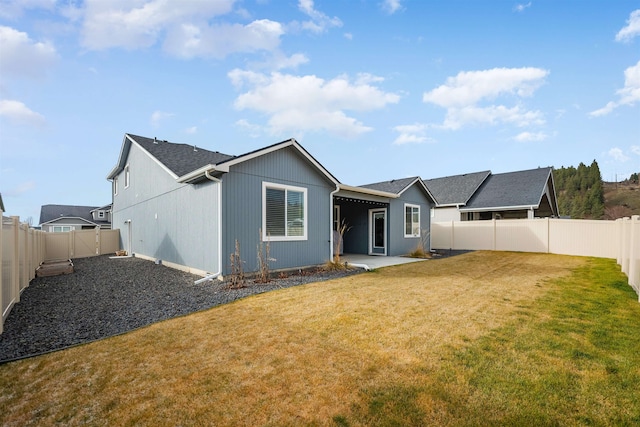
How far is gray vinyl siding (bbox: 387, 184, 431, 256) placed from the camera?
13539 mm

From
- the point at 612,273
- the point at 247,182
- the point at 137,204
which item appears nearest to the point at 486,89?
the point at 612,273

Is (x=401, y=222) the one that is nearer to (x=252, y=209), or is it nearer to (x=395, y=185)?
(x=395, y=185)

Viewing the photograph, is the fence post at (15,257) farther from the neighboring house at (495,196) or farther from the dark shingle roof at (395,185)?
Result: the neighboring house at (495,196)

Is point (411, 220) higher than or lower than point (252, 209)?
lower

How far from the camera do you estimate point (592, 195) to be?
4219 centimetres

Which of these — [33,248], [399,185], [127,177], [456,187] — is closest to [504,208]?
[456,187]

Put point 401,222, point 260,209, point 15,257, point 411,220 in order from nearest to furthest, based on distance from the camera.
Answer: point 15,257 → point 260,209 → point 401,222 → point 411,220

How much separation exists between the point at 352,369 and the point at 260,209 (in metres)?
6.05

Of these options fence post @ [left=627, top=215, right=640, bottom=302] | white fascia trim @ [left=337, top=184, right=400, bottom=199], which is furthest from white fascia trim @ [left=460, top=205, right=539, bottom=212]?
fence post @ [left=627, top=215, right=640, bottom=302]

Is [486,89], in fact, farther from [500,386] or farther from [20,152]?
[20,152]

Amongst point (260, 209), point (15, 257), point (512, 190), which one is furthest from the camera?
point (512, 190)

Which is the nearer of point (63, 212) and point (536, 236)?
point (536, 236)

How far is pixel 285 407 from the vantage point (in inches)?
94.7

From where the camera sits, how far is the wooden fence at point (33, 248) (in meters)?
5.30
